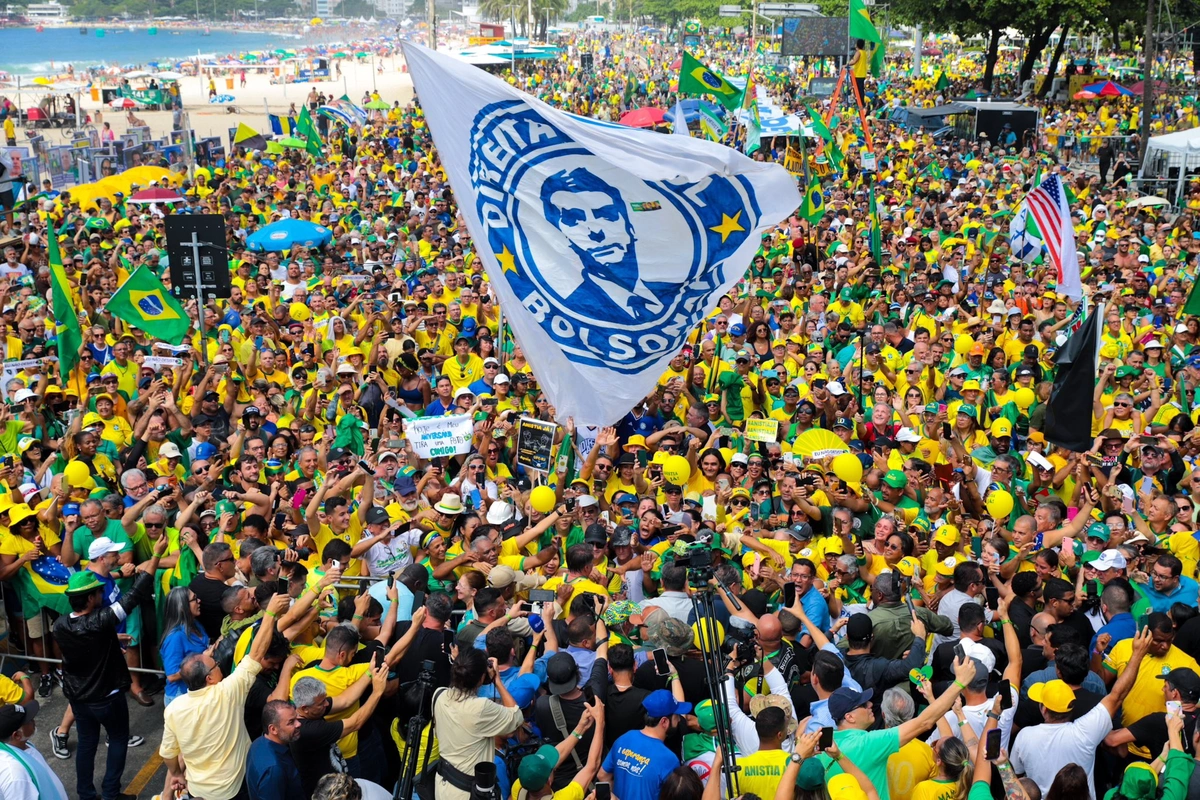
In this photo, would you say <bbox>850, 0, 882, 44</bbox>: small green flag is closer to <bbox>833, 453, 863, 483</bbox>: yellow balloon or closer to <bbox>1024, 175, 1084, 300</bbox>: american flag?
<bbox>1024, 175, 1084, 300</bbox>: american flag

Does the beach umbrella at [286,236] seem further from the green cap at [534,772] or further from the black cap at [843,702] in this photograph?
the black cap at [843,702]

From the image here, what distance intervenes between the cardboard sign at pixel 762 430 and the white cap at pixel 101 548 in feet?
15.3

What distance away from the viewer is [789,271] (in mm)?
15961

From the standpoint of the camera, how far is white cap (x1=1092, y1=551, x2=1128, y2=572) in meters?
7.08

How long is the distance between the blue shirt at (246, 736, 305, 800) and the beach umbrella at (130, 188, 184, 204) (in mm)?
18478

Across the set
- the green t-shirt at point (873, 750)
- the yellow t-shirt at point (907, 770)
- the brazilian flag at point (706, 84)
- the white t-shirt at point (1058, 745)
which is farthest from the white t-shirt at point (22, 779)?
the brazilian flag at point (706, 84)

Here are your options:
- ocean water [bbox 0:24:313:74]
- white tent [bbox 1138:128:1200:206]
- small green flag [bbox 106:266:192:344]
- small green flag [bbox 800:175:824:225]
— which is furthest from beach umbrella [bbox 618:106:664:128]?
ocean water [bbox 0:24:313:74]

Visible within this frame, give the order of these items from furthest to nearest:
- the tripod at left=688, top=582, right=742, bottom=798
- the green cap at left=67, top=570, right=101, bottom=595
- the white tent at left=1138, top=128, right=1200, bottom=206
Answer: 1. the white tent at left=1138, top=128, right=1200, bottom=206
2. the green cap at left=67, top=570, right=101, bottom=595
3. the tripod at left=688, top=582, right=742, bottom=798

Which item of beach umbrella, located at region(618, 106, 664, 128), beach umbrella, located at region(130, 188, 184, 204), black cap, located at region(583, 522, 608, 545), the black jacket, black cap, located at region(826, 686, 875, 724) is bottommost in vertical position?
the black jacket

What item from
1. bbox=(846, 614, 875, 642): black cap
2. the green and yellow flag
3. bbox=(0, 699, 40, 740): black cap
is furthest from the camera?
the green and yellow flag

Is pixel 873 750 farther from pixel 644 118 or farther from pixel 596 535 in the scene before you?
pixel 644 118

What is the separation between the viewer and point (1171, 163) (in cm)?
2609

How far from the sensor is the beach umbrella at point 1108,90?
3956 cm

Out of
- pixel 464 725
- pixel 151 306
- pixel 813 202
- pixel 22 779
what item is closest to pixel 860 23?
pixel 813 202
